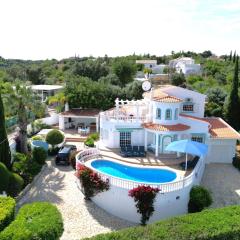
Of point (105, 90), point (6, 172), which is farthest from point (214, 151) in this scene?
point (105, 90)

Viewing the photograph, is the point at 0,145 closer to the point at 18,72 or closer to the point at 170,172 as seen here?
the point at 170,172

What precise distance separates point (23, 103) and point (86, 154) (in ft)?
26.0

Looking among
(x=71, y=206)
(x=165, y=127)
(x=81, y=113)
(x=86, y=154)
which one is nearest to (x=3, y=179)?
(x=71, y=206)

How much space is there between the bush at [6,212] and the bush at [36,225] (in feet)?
2.08

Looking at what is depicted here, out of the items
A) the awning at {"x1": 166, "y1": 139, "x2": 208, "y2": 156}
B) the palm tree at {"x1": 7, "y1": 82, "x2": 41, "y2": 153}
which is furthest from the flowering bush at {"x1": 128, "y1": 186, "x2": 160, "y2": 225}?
the palm tree at {"x1": 7, "y1": 82, "x2": 41, "y2": 153}

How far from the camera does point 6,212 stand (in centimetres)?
1769

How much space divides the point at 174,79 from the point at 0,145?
2291 inches

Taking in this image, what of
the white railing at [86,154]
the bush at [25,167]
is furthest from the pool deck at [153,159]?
the bush at [25,167]

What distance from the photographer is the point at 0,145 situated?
83.6 ft

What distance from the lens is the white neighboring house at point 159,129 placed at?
98.3ft

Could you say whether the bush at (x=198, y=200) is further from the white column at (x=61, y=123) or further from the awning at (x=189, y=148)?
the white column at (x=61, y=123)

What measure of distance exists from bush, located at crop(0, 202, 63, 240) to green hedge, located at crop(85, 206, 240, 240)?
92.6 inches

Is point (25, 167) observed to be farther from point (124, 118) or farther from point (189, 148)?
point (189, 148)

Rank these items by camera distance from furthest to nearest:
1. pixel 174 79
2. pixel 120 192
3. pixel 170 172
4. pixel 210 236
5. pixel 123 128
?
pixel 174 79
pixel 123 128
pixel 170 172
pixel 120 192
pixel 210 236
